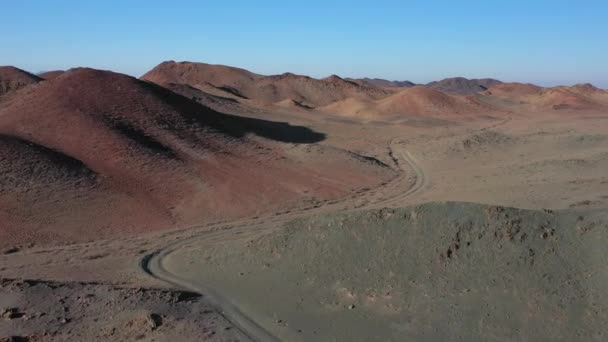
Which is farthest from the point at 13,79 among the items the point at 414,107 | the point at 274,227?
the point at 414,107

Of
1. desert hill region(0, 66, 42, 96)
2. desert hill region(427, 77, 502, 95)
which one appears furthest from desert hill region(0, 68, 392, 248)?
desert hill region(427, 77, 502, 95)

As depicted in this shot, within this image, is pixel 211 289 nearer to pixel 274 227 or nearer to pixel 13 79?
pixel 274 227

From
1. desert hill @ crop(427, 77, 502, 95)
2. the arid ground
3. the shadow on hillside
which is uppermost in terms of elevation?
desert hill @ crop(427, 77, 502, 95)

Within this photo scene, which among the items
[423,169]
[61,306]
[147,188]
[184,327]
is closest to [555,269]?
[184,327]

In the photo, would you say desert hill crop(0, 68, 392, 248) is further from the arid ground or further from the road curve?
the road curve

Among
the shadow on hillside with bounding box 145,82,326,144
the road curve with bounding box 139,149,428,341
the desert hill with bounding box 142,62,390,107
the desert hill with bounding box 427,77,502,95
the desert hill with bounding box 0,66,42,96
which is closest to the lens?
the road curve with bounding box 139,149,428,341

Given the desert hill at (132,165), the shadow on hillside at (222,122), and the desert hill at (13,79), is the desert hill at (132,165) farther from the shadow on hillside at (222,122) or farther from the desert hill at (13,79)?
the desert hill at (13,79)

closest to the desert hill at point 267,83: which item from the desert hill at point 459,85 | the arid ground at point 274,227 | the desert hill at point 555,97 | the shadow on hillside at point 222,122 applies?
the desert hill at point 555,97
